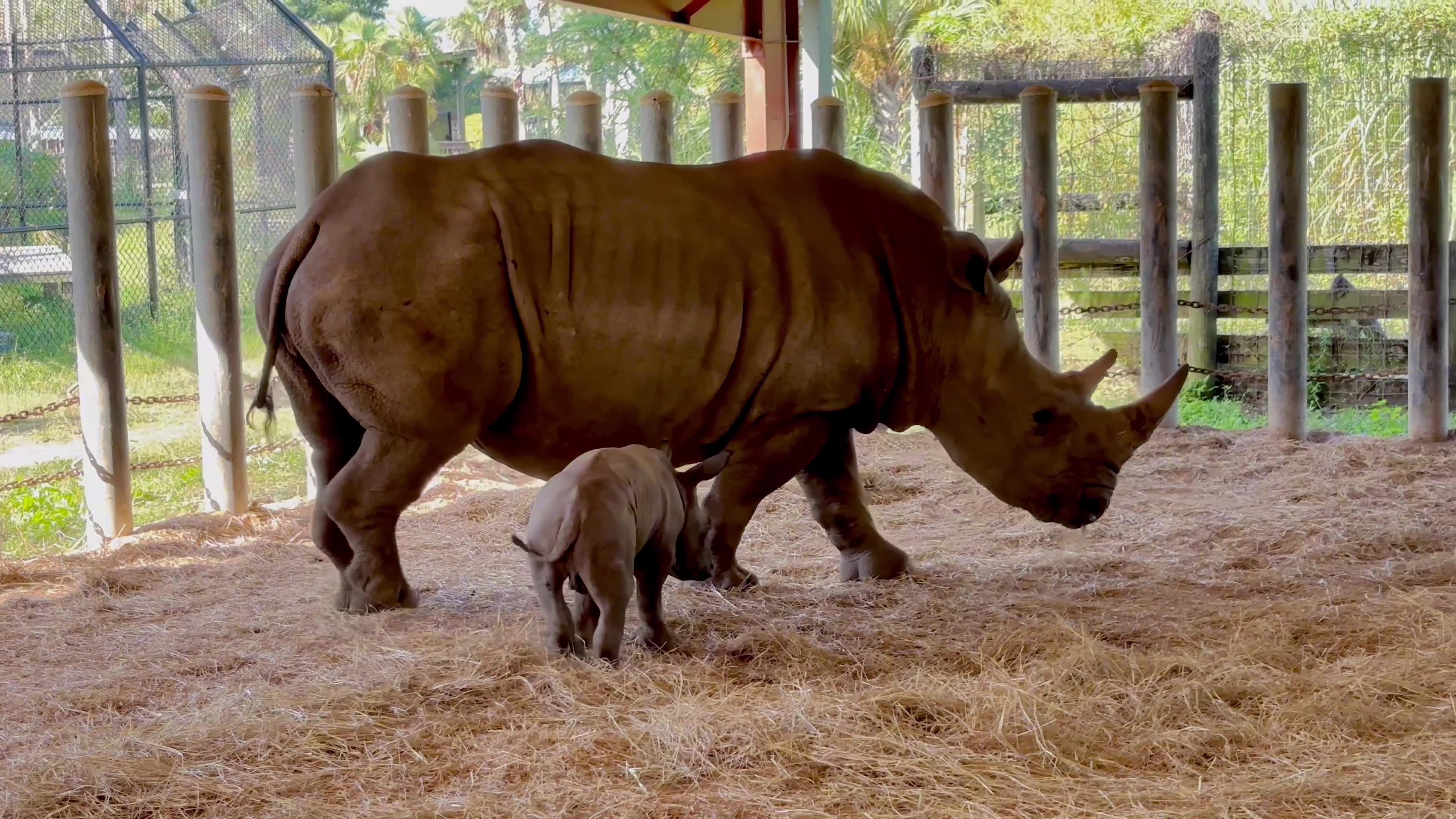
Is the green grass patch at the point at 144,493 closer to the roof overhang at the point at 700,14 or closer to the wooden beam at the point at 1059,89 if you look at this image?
the roof overhang at the point at 700,14

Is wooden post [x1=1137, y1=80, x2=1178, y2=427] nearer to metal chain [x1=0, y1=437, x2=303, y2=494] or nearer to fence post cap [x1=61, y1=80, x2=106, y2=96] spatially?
metal chain [x1=0, y1=437, x2=303, y2=494]

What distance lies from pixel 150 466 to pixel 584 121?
10.0 ft

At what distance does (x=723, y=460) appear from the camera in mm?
5559

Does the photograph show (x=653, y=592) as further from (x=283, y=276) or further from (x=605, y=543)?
(x=283, y=276)

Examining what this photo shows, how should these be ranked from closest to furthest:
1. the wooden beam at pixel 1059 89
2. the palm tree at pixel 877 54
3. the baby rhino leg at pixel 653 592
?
1. the baby rhino leg at pixel 653 592
2. the wooden beam at pixel 1059 89
3. the palm tree at pixel 877 54

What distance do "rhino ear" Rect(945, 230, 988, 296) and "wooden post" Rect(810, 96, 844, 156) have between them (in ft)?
12.4

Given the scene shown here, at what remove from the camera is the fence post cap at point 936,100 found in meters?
9.63

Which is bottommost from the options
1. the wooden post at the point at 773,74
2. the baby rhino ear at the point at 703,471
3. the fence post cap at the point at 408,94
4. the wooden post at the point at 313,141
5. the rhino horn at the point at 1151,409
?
the baby rhino ear at the point at 703,471

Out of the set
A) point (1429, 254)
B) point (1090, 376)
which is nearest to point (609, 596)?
point (1090, 376)

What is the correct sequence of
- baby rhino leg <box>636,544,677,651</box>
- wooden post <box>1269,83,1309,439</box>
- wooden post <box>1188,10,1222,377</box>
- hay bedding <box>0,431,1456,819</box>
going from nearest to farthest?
hay bedding <box>0,431,1456,819</box> < baby rhino leg <box>636,544,677,651</box> < wooden post <box>1269,83,1309,439</box> < wooden post <box>1188,10,1222,377</box>

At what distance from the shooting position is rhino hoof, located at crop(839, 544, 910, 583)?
6.45m

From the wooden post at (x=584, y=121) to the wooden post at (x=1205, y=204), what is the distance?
4.73 m

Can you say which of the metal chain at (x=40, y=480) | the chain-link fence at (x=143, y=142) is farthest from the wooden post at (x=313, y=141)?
the chain-link fence at (x=143, y=142)

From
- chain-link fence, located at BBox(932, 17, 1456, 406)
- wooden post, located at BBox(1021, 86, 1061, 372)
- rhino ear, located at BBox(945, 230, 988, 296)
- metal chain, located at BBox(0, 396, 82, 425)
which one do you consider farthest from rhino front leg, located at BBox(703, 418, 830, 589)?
chain-link fence, located at BBox(932, 17, 1456, 406)
